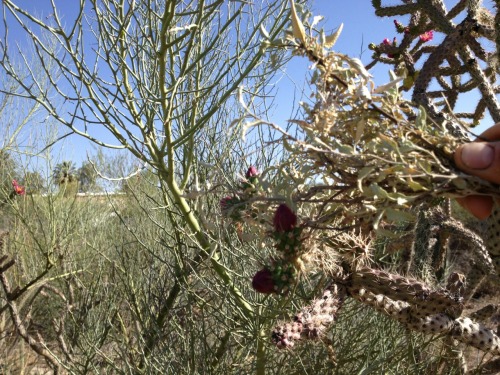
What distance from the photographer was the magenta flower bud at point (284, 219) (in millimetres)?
939

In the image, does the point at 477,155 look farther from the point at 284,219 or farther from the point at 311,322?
the point at 311,322

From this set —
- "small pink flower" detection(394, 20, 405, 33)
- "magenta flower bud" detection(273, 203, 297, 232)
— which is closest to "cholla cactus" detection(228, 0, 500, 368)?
"magenta flower bud" detection(273, 203, 297, 232)

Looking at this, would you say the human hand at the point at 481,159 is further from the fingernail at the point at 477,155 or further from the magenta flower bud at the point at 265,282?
the magenta flower bud at the point at 265,282

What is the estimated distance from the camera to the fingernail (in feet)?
2.72

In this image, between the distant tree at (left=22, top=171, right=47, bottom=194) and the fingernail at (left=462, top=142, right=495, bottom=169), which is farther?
the distant tree at (left=22, top=171, right=47, bottom=194)

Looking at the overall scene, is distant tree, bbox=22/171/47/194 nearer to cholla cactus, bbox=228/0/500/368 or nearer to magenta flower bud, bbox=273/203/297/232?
cholla cactus, bbox=228/0/500/368

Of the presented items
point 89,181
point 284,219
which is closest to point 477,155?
point 284,219

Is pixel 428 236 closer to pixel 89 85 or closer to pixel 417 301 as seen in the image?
pixel 417 301

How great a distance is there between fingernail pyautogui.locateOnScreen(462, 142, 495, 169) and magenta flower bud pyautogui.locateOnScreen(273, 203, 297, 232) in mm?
329

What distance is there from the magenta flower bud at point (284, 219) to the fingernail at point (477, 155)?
33 cm

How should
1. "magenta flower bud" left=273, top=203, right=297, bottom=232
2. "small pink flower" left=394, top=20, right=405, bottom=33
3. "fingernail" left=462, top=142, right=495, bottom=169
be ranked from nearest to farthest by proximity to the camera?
"fingernail" left=462, top=142, right=495, bottom=169 < "magenta flower bud" left=273, top=203, right=297, bottom=232 < "small pink flower" left=394, top=20, right=405, bottom=33

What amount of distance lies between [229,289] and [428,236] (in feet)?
10.6

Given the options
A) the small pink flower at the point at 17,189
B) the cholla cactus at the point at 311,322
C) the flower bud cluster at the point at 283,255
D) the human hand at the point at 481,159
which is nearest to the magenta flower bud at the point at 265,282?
the flower bud cluster at the point at 283,255

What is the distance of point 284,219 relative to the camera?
940mm
